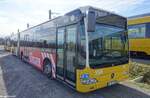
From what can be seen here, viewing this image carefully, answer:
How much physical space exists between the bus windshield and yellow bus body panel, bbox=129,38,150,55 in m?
7.86

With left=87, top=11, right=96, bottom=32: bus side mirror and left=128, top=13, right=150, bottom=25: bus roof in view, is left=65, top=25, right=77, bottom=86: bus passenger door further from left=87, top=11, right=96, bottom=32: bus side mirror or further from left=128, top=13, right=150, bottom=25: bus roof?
left=128, top=13, right=150, bottom=25: bus roof

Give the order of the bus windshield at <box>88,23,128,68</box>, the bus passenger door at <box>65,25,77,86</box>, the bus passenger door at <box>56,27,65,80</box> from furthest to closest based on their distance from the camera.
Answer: the bus passenger door at <box>56,27,65,80</box> < the bus passenger door at <box>65,25,77,86</box> < the bus windshield at <box>88,23,128,68</box>

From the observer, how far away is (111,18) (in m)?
6.10

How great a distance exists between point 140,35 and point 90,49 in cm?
1006

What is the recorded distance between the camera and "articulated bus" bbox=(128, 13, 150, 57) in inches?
530

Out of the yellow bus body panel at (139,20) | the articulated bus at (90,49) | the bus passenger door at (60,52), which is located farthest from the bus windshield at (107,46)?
the yellow bus body panel at (139,20)

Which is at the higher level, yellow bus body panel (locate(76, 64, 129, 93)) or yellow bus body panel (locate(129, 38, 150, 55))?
yellow bus body panel (locate(129, 38, 150, 55))

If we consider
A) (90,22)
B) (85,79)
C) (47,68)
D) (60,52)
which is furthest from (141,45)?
(90,22)

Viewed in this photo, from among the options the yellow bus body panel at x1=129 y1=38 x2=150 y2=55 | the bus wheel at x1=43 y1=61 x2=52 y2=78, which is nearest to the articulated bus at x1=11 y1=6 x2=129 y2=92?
the bus wheel at x1=43 y1=61 x2=52 y2=78

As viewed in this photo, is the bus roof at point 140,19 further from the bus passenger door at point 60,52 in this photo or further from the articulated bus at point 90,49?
the bus passenger door at point 60,52

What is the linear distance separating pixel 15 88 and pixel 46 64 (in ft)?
7.07

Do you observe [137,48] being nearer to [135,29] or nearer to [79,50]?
[135,29]

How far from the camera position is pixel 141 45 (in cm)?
1401

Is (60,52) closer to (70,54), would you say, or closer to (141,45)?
(70,54)
